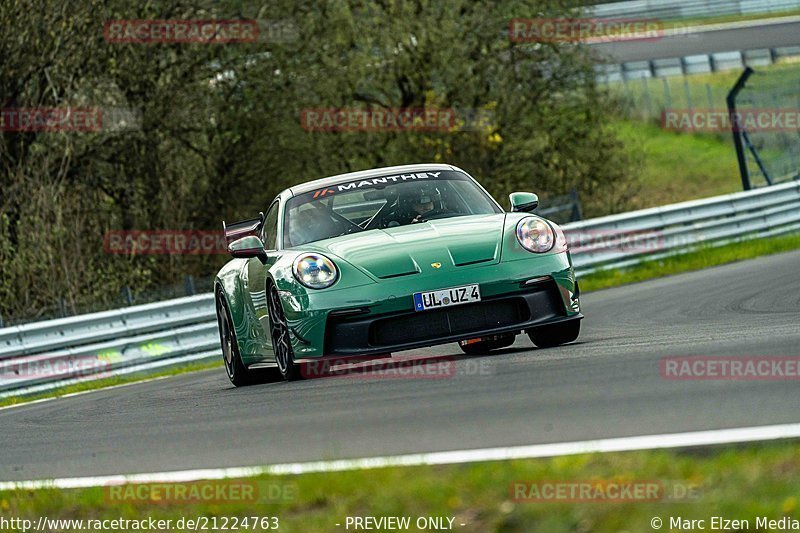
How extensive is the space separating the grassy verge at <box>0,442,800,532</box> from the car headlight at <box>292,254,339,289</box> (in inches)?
141

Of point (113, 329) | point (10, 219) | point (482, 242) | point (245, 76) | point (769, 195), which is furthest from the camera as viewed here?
point (245, 76)

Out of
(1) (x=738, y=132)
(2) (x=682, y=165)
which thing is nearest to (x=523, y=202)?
(1) (x=738, y=132)

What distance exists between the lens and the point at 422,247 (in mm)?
8805

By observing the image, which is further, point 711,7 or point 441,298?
point 711,7

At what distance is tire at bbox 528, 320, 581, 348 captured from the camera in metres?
9.38

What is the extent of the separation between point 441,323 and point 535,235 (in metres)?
0.93

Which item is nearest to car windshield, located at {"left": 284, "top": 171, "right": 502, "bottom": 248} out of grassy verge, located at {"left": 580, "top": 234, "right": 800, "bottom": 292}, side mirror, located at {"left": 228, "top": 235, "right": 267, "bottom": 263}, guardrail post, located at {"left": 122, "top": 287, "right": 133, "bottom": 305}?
side mirror, located at {"left": 228, "top": 235, "right": 267, "bottom": 263}

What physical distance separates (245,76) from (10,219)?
5.72 meters

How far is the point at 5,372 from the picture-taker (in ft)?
48.2

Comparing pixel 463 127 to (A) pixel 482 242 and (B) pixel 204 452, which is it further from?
(B) pixel 204 452

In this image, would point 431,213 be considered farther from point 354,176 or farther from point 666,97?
point 666,97

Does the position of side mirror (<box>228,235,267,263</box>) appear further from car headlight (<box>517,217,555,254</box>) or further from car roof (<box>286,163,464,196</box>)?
car headlight (<box>517,217,555,254</box>)

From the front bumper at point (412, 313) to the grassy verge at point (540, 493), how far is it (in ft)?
11.3

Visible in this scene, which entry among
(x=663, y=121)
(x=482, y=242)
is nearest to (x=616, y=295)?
(x=482, y=242)
